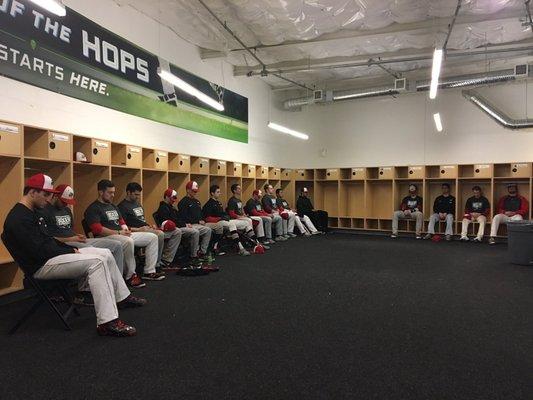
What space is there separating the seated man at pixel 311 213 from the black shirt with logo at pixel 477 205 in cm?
316

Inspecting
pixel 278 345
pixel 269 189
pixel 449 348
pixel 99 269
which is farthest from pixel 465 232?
pixel 99 269

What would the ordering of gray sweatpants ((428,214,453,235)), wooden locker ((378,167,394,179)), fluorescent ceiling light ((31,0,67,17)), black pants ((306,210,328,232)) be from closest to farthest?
fluorescent ceiling light ((31,0,67,17)) < gray sweatpants ((428,214,453,235)) < wooden locker ((378,167,394,179)) < black pants ((306,210,328,232))

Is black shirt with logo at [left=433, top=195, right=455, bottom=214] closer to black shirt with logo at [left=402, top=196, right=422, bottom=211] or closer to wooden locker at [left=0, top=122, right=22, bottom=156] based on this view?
black shirt with logo at [left=402, top=196, right=422, bottom=211]

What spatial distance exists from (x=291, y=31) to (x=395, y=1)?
1694 millimetres

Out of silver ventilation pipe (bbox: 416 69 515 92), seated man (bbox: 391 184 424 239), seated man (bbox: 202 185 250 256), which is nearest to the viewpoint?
seated man (bbox: 202 185 250 256)

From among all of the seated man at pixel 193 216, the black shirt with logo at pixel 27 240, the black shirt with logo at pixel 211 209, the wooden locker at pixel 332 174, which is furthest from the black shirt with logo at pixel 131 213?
the wooden locker at pixel 332 174

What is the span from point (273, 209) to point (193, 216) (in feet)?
8.80

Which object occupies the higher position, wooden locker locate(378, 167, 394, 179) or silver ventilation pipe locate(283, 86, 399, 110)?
silver ventilation pipe locate(283, 86, 399, 110)

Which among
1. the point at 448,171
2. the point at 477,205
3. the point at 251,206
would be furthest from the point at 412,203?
the point at 251,206

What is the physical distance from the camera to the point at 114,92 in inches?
205

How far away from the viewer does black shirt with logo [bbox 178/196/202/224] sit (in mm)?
5625

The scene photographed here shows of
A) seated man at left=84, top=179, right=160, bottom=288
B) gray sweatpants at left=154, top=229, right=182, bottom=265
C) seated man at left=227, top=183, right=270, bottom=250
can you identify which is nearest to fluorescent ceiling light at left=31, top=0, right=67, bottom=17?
seated man at left=84, top=179, right=160, bottom=288

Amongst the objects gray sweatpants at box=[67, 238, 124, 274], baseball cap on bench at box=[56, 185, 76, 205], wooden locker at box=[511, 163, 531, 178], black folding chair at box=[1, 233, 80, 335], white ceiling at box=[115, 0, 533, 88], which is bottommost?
black folding chair at box=[1, 233, 80, 335]

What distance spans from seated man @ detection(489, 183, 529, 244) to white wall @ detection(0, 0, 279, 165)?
5.26 m
